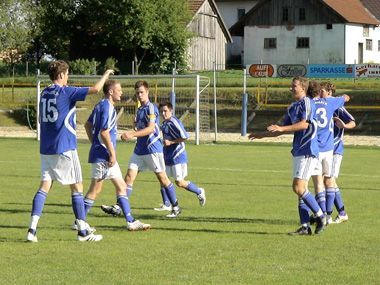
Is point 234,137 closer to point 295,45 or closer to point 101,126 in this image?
point 101,126

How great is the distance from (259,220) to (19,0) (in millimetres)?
52348

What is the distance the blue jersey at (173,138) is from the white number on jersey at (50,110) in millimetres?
3779

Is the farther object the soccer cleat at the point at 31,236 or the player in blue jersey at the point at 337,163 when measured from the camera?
the player in blue jersey at the point at 337,163

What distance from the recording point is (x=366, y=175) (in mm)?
20031

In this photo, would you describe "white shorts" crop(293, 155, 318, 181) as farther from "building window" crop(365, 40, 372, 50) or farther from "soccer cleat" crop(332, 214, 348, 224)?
"building window" crop(365, 40, 372, 50)

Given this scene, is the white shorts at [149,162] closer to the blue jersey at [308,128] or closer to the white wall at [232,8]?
the blue jersey at [308,128]

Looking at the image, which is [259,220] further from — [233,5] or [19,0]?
[233,5]

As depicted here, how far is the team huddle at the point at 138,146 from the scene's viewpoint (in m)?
10.3

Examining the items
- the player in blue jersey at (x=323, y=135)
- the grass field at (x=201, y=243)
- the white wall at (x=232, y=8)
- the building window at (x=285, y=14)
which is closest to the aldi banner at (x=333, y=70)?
the building window at (x=285, y=14)

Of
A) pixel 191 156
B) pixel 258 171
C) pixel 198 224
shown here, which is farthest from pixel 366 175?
pixel 198 224

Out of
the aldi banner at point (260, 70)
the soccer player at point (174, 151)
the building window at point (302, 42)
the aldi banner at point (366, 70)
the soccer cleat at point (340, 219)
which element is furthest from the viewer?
the building window at point (302, 42)

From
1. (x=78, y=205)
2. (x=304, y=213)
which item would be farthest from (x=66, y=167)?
(x=304, y=213)

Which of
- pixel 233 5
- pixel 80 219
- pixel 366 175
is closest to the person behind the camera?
pixel 80 219

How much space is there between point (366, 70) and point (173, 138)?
108 feet
